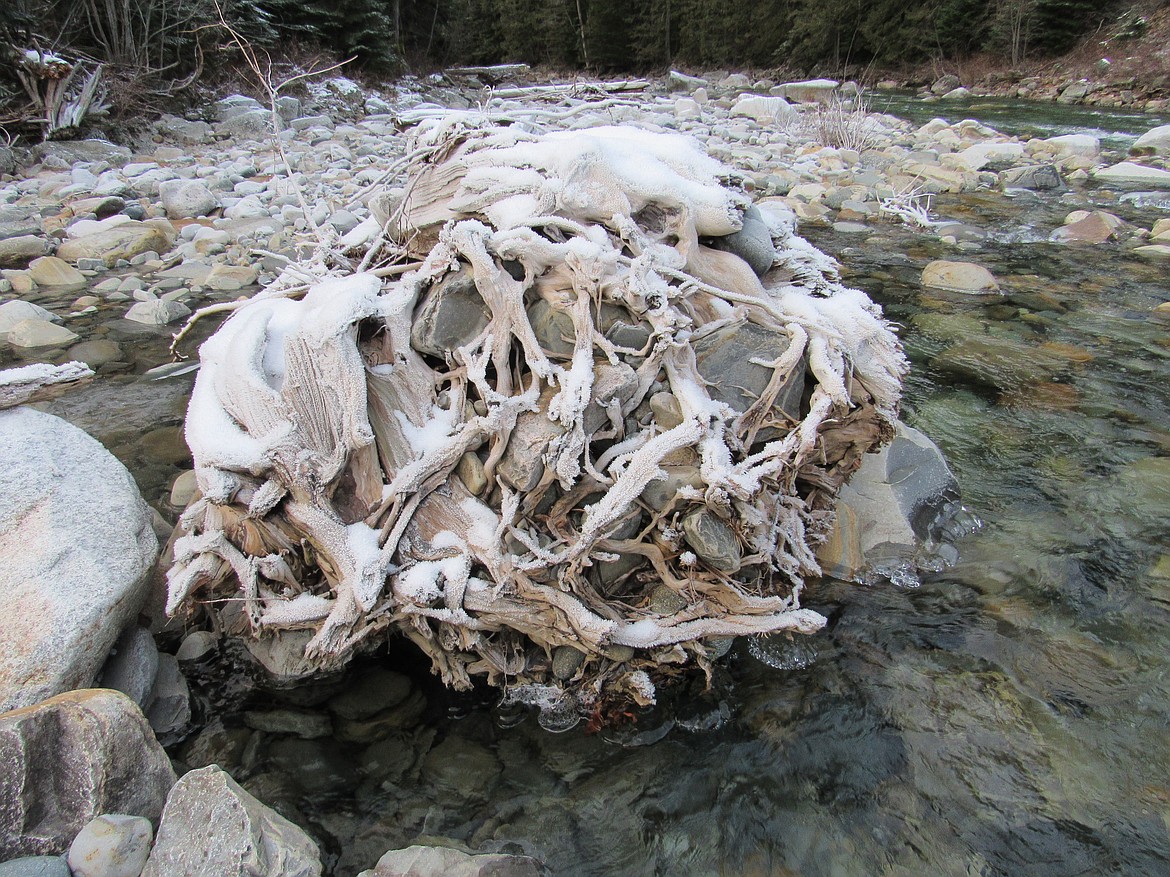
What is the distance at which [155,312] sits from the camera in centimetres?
729

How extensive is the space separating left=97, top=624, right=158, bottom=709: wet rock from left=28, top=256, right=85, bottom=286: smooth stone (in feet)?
22.5

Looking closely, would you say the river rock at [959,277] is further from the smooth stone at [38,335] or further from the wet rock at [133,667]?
the smooth stone at [38,335]

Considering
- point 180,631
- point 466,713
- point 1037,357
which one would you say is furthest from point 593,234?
point 1037,357

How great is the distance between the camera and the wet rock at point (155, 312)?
23.8ft

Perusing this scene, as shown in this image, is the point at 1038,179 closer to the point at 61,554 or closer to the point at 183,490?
the point at 183,490

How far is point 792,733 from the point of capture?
303 cm

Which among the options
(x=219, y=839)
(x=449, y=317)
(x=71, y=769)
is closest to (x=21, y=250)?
(x=449, y=317)

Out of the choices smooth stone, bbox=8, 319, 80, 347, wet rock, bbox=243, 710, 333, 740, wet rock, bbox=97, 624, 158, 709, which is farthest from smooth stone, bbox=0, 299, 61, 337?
wet rock, bbox=243, 710, 333, 740

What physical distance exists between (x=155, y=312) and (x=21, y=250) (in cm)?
298

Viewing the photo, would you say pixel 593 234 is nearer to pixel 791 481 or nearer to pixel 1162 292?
pixel 791 481

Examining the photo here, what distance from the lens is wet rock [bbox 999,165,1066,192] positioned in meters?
12.5

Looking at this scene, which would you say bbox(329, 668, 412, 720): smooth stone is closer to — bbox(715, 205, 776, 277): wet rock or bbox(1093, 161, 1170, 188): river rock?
bbox(715, 205, 776, 277): wet rock

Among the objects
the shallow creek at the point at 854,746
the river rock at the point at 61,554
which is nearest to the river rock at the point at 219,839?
the shallow creek at the point at 854,746

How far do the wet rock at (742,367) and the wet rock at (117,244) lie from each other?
27.6 ft
